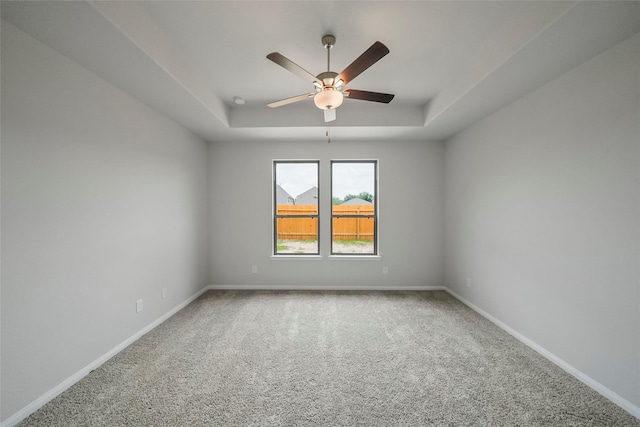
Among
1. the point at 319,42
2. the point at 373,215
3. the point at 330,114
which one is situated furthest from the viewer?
the point at 373,215

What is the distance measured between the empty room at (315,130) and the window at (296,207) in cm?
88

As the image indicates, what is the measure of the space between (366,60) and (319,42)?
590 mm

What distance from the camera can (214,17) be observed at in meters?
1.80

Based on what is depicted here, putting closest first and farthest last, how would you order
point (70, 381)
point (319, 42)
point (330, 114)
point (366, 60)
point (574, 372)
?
1. point (366, 60)
2. point (70, 381)
3. point (574, 372)
4. point (319, 42)
5. point (330, 114)

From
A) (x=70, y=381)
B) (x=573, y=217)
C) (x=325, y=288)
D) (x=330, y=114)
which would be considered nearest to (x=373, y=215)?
(x=325, y=288)

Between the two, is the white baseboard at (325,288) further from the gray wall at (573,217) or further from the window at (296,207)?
the gray wall at (573,217)

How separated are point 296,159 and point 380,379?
320 centimetres

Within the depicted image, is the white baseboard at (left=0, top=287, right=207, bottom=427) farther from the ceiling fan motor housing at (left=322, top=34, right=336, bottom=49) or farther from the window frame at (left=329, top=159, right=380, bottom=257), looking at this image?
the ceiling fan motor housing at (left=322, top=34, right=336, bottom=49)

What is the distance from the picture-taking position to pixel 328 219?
411cm

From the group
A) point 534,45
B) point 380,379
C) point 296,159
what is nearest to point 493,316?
point 380,379

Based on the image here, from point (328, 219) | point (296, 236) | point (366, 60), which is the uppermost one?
point (366, 60)

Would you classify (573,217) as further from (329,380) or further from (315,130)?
(315,130)

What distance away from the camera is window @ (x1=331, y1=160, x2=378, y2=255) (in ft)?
13.7

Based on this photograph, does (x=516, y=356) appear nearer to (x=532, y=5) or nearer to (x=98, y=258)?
(x=532, y=5)
